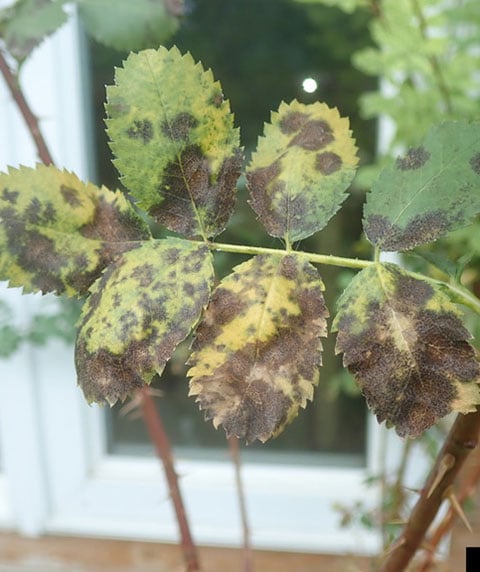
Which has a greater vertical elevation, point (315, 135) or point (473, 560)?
point (315, 135)

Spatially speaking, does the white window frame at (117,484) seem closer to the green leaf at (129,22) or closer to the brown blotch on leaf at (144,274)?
the green leaf at (129,22)

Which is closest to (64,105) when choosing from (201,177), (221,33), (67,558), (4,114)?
(4,114)

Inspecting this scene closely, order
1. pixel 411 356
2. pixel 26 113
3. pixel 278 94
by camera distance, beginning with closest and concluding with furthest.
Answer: pixel 411 356
pixel 26 113
pixel 278 94

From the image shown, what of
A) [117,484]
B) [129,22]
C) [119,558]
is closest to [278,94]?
[129,22]

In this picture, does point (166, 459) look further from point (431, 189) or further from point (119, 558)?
point (119, 558)

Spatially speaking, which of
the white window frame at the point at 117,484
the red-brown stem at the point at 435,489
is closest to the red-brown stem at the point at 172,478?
the red-brown stem at the point at 435,489
